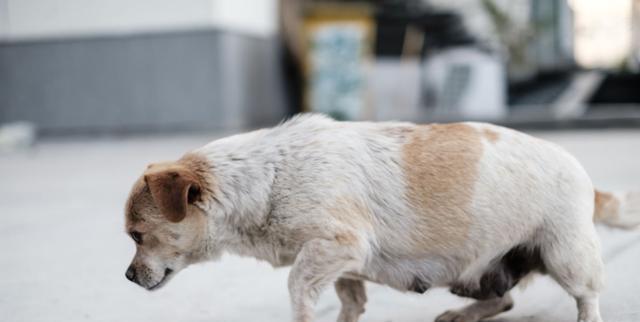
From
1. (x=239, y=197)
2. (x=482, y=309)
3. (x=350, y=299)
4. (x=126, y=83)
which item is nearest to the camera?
(x=239, y=197)

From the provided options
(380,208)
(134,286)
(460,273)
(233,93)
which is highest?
(380,208)

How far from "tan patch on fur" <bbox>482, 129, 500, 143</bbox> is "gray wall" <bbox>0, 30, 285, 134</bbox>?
335 inches

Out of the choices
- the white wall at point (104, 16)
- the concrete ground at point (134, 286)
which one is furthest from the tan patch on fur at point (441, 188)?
the white wall at point (104, 16)

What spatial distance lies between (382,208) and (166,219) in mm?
660

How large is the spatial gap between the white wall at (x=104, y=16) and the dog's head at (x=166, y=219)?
27.7 ft

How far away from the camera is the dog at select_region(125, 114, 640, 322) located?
8.45 feet

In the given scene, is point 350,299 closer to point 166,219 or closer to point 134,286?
point 166,219

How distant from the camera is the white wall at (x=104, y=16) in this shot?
36.2 ft

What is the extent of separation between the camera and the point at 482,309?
2.99 meters

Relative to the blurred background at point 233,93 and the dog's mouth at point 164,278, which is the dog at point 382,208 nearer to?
the dog's mouth at point 164,278

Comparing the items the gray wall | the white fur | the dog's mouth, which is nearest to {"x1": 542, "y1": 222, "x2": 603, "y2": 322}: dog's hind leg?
the white fur

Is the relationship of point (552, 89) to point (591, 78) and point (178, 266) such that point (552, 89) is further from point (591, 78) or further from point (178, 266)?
point (178, 266)

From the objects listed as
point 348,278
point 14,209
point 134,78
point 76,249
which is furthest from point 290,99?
point 348,278

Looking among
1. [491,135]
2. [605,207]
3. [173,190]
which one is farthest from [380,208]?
[605,207]
